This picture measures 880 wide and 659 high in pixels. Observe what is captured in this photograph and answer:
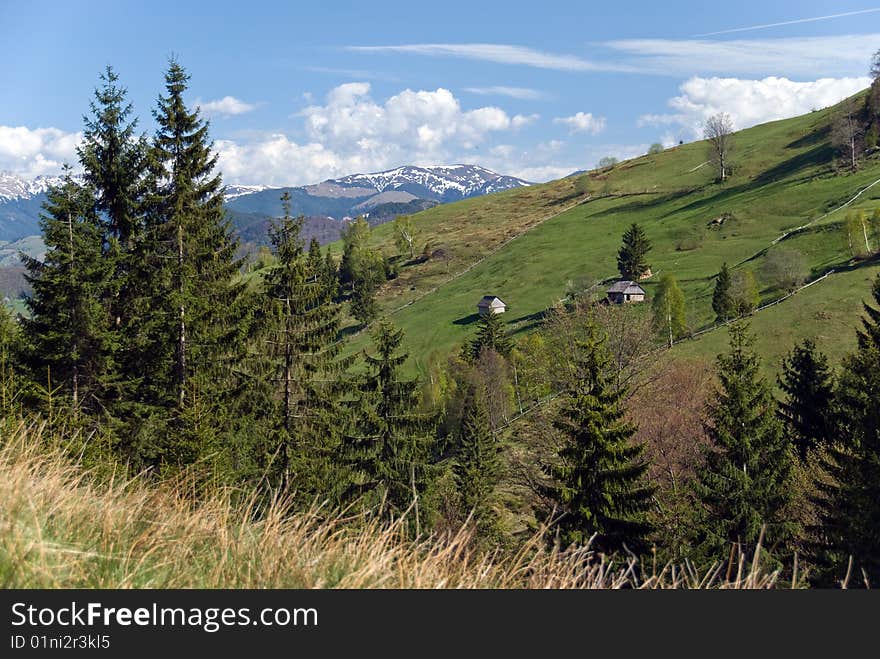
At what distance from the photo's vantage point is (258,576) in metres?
4.50

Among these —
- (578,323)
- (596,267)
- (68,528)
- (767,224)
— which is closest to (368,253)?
(596,267)

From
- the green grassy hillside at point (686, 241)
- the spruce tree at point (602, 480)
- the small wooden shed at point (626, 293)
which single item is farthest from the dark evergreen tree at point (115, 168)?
the small wooden shed at point (626, 293)

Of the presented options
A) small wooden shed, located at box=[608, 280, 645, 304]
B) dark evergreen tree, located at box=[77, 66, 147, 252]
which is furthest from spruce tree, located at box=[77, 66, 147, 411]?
Answer: small wooden shed, located at box=[608, 280, 645, 304]

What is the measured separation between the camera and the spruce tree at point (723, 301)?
256 feet

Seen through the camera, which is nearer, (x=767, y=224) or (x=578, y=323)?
(x=578, y=323)

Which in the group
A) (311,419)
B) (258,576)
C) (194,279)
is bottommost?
(311,419)

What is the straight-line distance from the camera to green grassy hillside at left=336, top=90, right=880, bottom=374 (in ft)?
248

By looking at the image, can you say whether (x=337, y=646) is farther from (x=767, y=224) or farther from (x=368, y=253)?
(x=368, y=253)

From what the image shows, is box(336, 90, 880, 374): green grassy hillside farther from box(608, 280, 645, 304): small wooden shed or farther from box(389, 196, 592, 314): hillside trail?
box(608, 280, 645, 304): small wooden shed

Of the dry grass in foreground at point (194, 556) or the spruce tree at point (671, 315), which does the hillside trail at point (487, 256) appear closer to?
the spruce tree at point (671, 315)

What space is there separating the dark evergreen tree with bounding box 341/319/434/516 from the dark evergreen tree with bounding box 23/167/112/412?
462 inches

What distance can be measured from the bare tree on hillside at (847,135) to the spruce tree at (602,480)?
122 metres

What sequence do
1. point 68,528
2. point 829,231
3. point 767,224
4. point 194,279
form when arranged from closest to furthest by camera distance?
point 68,528 → point 194,279 → point 829,231 → point 767,224

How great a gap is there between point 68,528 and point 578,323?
4812 centimetres
